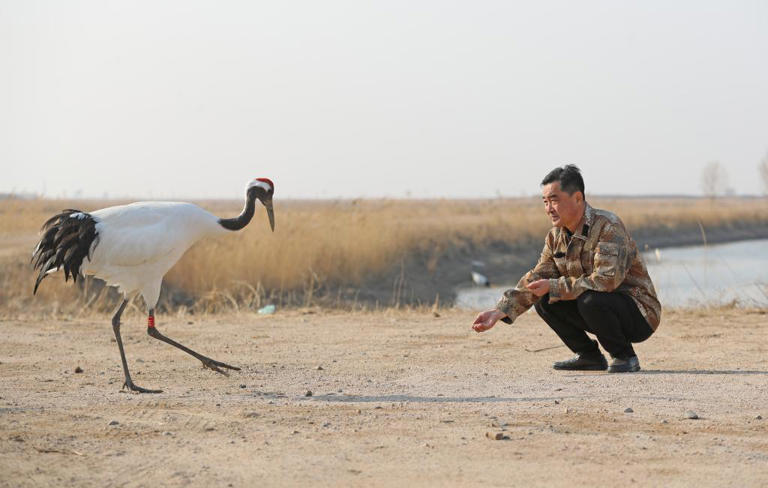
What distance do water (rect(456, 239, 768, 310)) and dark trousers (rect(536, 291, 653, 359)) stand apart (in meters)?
4.84

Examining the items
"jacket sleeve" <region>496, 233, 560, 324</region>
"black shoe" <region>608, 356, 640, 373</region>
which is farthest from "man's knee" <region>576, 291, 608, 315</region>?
"black shoe" <region>608, 356, 640, 373</region>

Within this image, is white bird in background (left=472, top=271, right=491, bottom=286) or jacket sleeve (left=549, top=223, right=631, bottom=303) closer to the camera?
jacket sleeve (left=549, top=223, right=631, bottom=303)

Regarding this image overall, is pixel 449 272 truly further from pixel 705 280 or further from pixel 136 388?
pixel 136 388

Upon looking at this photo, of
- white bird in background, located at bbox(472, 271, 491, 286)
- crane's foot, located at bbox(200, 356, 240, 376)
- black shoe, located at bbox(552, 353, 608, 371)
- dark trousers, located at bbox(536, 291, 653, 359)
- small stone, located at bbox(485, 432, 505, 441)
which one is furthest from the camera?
white bird in background, located at bbox(472, 271, 491, 286)

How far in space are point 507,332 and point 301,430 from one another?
4.52m

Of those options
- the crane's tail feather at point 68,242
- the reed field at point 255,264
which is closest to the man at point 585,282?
the crane's tail feather at point 68,242

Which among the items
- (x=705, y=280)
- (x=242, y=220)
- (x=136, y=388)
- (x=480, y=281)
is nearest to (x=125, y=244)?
(x=242, y=220)

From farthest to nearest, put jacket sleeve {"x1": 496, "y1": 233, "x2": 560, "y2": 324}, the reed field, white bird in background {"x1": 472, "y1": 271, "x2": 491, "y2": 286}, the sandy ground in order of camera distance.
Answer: white bird in background {"x1": 472, "y1": 271, "x2": 491, "y2": 286}, the reed field, jacket sleeve {"x1": 496, "y1": 233, "x2": 560, "y2": 324}, the sandy ground

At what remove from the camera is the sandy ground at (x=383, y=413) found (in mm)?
4441

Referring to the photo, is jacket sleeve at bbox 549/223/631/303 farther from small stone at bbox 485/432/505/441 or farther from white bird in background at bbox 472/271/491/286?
white bird in background at bbox 472/271/491/286

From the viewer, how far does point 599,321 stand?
6488 millimetres

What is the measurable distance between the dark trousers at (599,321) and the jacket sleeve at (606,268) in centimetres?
10

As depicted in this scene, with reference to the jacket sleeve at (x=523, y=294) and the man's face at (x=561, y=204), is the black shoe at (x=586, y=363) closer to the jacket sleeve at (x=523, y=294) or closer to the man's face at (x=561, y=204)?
the jacket sleeve at (x=523, y=294)

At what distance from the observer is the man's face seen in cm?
634
